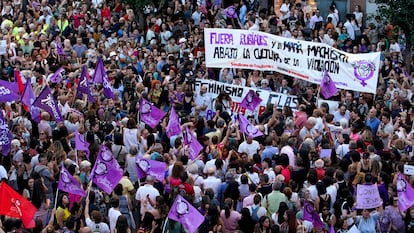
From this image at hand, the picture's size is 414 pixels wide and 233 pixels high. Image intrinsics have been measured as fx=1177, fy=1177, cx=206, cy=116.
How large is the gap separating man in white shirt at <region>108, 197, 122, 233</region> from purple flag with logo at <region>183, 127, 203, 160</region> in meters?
2.80

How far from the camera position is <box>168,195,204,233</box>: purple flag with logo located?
1639 centimetres

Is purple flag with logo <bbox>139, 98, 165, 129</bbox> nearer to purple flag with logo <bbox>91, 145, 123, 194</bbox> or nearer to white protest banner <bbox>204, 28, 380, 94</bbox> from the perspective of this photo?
purple flag with logo <bbox>91, 145, 123, 194</bbox>

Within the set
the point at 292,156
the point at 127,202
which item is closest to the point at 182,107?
the point at 292,156

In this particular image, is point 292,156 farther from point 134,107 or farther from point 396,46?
point 396,46

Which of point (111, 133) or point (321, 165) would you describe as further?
point (111, 133)

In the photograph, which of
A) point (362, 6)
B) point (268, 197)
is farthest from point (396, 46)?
point (268, 197)

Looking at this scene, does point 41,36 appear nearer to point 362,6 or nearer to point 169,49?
point 169,49

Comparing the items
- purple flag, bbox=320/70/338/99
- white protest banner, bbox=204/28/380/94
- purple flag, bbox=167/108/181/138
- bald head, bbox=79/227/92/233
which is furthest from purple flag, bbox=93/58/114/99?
bald head, bbox=79/227/92/233

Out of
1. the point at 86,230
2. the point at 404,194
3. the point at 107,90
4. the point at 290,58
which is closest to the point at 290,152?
the point at 404,194

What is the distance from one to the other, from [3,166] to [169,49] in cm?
1000

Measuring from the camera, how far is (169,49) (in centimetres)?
2811

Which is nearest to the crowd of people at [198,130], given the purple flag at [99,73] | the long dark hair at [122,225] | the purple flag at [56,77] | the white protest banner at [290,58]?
the long dark hair at [122,225]

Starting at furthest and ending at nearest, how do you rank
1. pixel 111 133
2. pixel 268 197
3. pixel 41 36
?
pixel 41 36 → pixel 111 133 → pixel 268 197

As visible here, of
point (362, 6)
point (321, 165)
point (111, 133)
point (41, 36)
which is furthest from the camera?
point (362, 6)
